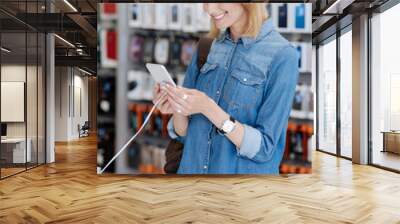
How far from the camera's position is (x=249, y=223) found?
3.70 meters

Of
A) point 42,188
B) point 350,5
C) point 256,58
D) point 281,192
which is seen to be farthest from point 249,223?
point 350,5

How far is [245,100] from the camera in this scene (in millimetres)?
5547

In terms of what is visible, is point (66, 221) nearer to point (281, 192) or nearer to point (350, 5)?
point (281, 192)

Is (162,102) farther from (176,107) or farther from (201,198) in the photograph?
(201,198)

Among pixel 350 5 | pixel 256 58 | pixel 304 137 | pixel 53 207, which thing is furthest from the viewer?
pixel 350 5

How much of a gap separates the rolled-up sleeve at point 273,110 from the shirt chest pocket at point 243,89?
12cm

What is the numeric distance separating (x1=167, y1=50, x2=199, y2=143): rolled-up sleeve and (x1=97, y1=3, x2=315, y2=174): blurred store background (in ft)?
0.22

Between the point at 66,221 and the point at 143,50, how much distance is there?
2.92m

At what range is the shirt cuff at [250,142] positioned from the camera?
551 cm

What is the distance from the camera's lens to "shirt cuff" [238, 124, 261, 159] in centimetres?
551

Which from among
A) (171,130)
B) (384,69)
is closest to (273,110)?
(171,130)

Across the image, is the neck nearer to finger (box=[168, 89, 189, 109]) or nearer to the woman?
the woman

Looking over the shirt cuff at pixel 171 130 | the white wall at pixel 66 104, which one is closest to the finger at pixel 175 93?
the shirt cuff at pixel 171 130

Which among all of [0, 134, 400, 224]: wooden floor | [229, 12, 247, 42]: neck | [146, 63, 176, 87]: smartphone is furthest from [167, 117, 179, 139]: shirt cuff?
[229, 12, 247, 42]: neck
